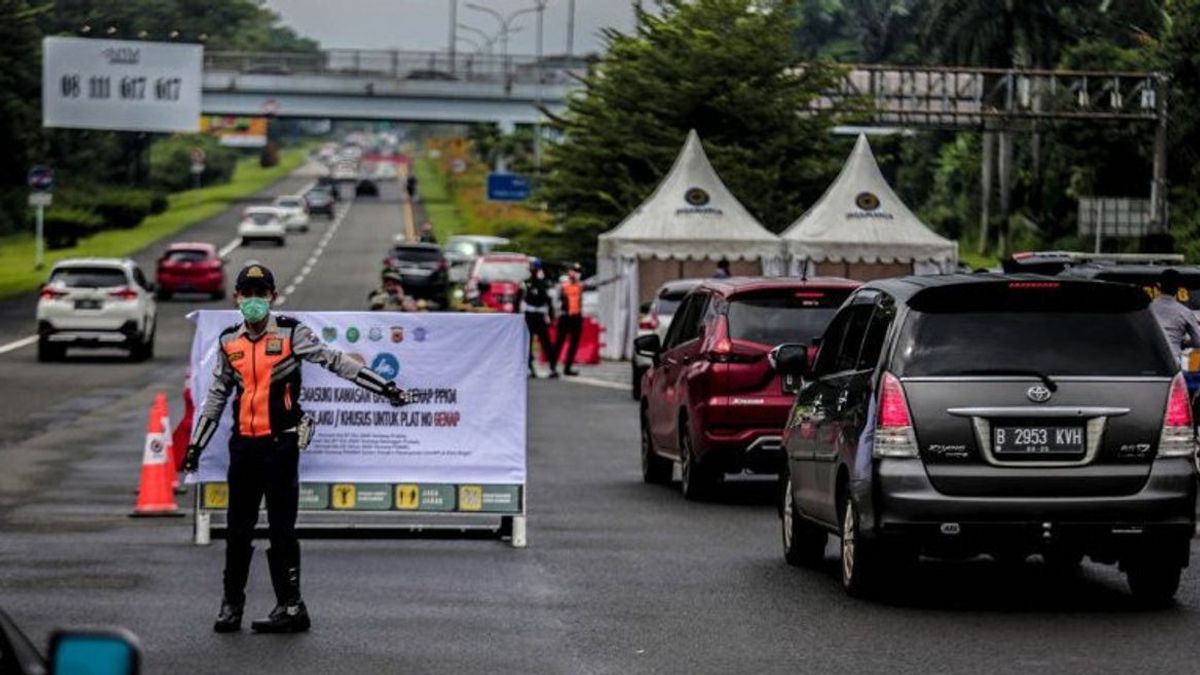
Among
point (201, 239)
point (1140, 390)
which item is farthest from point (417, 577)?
point (201, 239)

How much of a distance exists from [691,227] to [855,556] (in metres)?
35.9

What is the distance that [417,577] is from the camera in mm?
15172

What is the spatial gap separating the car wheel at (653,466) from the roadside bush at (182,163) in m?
134

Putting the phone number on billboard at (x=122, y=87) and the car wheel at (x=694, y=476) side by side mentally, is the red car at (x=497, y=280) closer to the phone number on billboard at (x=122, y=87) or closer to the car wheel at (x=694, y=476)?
the car wheel at (x=694, y=476)

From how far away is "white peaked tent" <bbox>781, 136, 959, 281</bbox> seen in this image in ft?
156

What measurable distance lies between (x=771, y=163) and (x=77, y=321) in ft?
79.7

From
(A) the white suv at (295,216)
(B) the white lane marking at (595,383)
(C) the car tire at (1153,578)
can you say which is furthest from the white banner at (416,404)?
(A) the white suv at (295,216)

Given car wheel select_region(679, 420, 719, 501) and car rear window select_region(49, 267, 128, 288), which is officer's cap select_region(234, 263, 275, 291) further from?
car rear window select_region(49, 267, 128, 288)

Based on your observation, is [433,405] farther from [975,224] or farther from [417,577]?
[975,224]

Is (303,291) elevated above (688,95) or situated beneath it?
situated beneath

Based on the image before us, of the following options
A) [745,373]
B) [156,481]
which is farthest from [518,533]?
[745,373]

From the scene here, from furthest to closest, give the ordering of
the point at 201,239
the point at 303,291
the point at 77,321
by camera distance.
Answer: the point at 201,239 < the point at 303,291 < the point at 77,321

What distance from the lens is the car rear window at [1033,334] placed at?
1345 centimetres

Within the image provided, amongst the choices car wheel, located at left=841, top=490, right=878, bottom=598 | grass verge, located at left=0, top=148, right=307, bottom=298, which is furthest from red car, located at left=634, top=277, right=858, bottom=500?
grass verge, located at left=0, top=148, right=307, bottom=298
